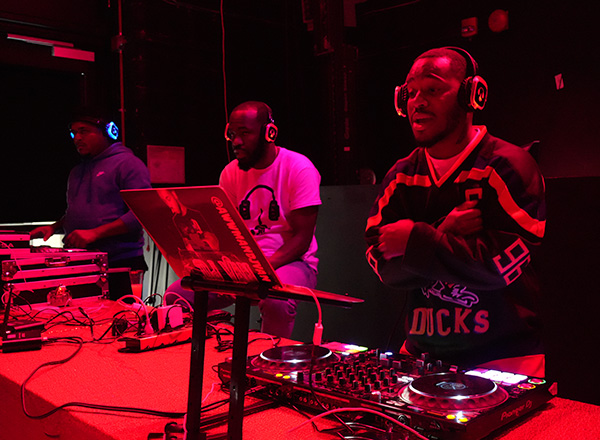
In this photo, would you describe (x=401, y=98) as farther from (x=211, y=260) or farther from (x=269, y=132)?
(x=269, y=132)

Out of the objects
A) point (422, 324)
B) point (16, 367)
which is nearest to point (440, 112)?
point (422, 324)

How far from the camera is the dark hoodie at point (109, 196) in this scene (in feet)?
10.4

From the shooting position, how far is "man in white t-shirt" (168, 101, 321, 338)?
247 centimetres

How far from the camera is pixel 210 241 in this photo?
0.84 meters

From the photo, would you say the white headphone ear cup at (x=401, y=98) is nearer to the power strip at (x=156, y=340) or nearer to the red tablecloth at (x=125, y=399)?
the red tablecloth at (x=125, y=399)

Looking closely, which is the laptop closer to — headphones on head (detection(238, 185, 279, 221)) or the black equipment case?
the black equipment case

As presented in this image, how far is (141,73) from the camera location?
4.06 meters

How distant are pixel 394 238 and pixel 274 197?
1.25 m

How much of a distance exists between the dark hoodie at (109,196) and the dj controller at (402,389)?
7.17 feet

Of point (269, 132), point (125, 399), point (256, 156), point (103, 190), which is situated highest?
point (269, 132)

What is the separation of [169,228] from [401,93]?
0.93 m

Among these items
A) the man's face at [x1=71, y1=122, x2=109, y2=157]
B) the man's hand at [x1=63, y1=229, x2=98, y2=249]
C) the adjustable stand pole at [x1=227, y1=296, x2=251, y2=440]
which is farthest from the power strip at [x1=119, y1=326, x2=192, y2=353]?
the man's face at [x1=71, y1=122, x2=109, y2=157]

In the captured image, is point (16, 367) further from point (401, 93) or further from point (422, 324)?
point (401, 93)

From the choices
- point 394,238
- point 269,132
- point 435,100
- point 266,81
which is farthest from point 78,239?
point 266,81
